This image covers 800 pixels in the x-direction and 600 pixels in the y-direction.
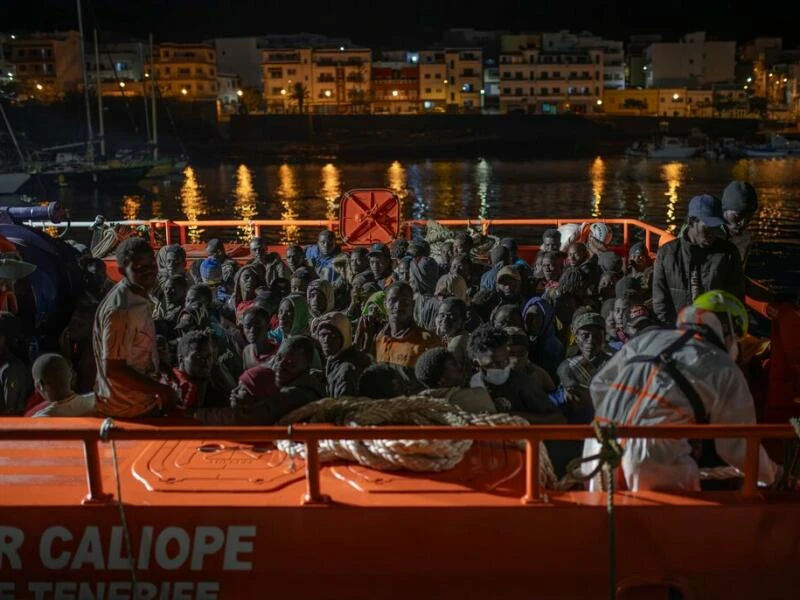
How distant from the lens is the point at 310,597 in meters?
3.79

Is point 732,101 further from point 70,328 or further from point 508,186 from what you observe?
point 70,328

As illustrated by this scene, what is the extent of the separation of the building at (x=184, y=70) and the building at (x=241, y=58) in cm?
1405

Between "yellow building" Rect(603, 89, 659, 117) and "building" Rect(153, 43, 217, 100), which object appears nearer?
"building" Rect(153, 43, 217, 100)

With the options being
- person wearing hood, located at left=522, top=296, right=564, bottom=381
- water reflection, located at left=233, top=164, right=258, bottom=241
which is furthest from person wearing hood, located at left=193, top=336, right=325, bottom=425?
water reflection, located at left=233, top=164, right=258, bottom=241

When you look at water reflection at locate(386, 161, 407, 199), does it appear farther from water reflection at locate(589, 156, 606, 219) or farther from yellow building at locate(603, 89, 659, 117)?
yellow building at locate(603, 89, 659, 117)

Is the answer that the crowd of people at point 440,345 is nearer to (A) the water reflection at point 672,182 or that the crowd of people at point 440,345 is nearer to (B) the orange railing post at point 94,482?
(B) the orange railing post at point 94,482

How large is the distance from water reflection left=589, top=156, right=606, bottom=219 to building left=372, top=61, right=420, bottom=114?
102ft

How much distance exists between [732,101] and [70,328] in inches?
4321

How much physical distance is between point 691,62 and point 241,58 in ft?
216

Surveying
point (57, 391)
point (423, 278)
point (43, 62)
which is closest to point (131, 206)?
point (423, 278)

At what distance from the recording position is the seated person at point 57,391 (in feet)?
15.4

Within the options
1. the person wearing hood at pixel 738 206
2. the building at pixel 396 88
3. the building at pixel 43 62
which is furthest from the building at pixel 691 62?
the person wearing hood at pixel 738 206

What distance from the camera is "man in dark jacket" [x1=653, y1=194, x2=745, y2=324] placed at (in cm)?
527

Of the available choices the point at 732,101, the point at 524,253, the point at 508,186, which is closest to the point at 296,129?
the point at 508,186
